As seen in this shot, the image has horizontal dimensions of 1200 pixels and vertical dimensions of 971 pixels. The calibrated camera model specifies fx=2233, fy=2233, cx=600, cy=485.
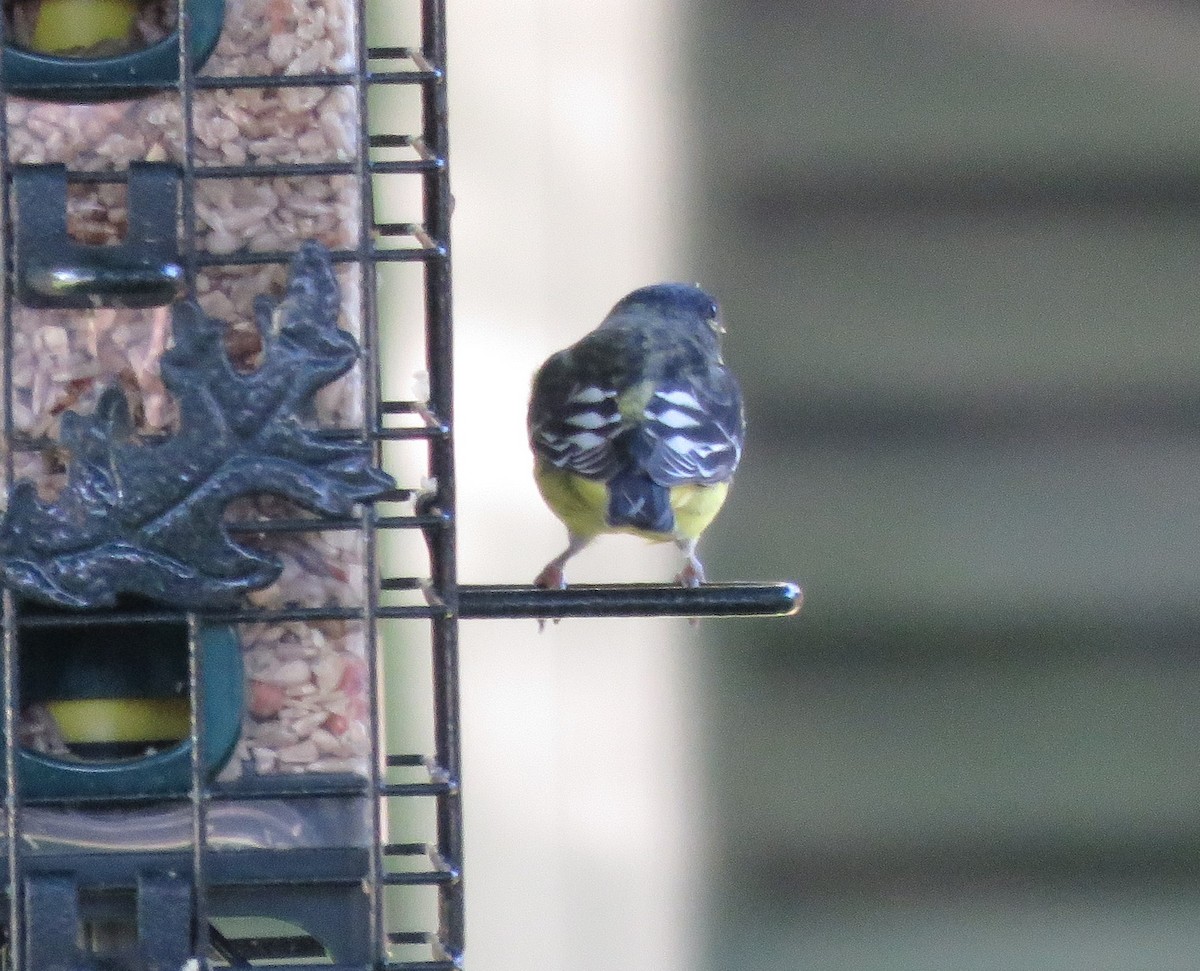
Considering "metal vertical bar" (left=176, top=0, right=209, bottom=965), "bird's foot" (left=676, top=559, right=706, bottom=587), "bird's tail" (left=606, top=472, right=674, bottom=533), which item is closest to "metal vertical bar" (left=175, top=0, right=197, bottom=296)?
"metal vertical bar" (left=176, top=0, right=209, bottom=965)

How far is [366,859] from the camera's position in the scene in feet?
7.20

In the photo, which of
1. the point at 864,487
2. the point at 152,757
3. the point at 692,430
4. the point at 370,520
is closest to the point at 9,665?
the point at 152,757

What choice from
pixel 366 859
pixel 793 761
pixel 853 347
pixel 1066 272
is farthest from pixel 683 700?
pixel 366 859

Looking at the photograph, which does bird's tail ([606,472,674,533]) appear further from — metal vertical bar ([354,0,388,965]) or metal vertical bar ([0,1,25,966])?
metal vertical bar ([0,1,25,966])

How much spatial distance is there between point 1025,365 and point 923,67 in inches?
21.2

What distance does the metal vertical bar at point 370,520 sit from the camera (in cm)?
219

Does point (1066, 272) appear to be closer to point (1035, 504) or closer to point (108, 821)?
point (1035, 504)

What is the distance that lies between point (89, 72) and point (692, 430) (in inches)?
44.2

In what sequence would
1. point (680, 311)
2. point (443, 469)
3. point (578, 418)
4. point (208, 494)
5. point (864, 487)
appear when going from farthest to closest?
point (864, 487) → point (680, 311) → point (578, 418) → point (443, 469) → point (208, 494)

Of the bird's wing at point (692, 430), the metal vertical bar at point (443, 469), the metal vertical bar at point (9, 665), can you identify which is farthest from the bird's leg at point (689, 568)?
the metal vertical bar at point (9, 665)

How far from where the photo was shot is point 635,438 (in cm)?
301

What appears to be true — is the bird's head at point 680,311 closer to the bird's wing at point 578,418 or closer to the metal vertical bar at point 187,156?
the bird's wing at point 578,418

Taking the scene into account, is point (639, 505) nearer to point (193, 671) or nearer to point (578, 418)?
point (578, 418)

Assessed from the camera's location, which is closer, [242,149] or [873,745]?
[242,149]
